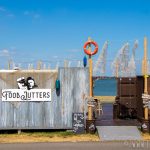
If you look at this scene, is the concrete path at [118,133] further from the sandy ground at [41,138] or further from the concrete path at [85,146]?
the concrete path at [85,146]

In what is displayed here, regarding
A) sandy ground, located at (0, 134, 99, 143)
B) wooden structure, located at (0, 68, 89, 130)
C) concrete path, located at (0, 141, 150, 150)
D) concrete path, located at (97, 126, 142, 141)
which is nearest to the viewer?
concrete path, located at (0, 141, 150, 150)

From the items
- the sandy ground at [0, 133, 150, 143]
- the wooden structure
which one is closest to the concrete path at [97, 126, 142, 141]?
the sandy ground at [0, 133, 150, 143]

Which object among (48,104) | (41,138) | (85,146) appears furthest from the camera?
(48,104)

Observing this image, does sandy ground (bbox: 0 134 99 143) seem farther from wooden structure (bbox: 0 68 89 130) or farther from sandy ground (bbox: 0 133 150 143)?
wooden structure (bbox: 0 68 89 130)

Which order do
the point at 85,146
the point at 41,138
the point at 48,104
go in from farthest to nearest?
the point at 48,104, the point at 41,138, the point at 85,146

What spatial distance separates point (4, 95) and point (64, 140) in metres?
3.93

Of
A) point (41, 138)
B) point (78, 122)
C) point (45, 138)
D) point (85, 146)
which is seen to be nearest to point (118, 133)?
point (78, 122)

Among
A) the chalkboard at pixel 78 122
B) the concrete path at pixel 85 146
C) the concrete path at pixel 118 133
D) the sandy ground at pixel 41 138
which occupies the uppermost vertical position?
the chalkboard at pixel 78 122

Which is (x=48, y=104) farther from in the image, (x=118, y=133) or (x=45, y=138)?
(x=118, y=133)

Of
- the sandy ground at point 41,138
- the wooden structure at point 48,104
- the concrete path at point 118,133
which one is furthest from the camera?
the wooden structure at point 48,104

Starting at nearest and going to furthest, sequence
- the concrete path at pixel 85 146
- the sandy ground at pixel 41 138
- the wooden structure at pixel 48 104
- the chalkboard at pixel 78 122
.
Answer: the concrete path at pixel 85 146 < the sandy ground at pixel 41 138 < the chalkboard at pixel 78 122 < the wooden structure at pixel 48 104

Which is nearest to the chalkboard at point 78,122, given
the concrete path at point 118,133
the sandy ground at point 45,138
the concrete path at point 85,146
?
the sandy ground at point 45,138

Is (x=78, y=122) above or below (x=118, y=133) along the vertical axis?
above

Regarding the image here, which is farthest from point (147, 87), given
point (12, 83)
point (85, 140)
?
point (12, 83)
